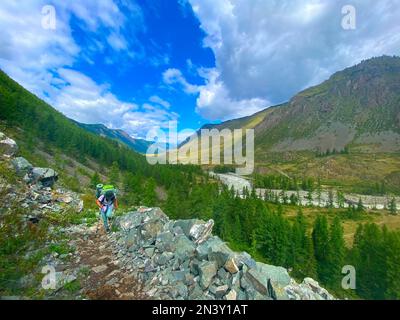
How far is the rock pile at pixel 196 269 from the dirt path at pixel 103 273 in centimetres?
41

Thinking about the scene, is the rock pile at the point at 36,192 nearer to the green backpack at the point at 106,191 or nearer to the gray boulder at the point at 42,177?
the gray boulder at the point at 42,177

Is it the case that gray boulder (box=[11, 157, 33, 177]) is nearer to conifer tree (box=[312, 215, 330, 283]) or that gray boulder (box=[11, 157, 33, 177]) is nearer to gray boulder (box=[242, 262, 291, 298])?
gray boulder (box=[242, 262, 291, 298])

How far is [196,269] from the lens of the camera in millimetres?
13344

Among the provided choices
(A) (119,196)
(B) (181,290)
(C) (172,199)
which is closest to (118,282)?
(B) (181,290)

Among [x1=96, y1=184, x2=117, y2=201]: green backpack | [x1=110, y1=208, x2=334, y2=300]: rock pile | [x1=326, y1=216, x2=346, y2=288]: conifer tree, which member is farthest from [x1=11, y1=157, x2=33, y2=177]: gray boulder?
[x1=326, y1=216, x2=346, y2=288]: conifer tree

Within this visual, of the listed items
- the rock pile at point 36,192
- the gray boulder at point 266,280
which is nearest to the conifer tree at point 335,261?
the gray boulder at point 266,280

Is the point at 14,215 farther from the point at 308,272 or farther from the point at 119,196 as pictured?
the point at 119,196

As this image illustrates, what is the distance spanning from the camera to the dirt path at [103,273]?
12.0 m

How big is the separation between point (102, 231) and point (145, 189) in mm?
48008

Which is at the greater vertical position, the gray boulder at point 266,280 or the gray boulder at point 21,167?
the gray boulder at point 21,167

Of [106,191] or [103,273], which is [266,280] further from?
[106,191]

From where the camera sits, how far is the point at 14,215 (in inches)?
352

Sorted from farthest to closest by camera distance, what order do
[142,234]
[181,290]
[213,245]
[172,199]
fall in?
[172,199], [142,234], [213,245], [181,290]

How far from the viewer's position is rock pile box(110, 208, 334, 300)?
12.0 m
